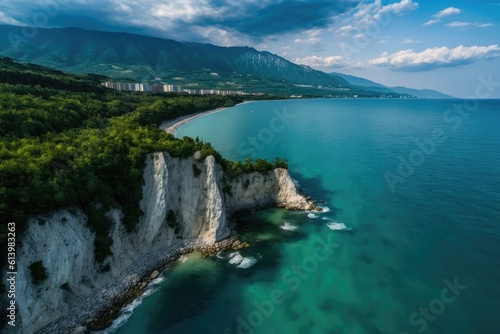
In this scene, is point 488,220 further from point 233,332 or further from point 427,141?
point 427,141

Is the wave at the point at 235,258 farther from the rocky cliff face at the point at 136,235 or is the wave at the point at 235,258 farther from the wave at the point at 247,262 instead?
the rocky cliff face at the point at 136,235

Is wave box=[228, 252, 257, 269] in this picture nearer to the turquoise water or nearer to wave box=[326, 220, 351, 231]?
the turquoise water

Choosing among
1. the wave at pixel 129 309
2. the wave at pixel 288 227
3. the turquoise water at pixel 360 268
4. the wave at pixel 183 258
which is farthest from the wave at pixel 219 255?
the wave at pixel 288 227

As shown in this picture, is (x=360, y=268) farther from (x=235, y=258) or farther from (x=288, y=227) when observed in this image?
(x=235, y=258)

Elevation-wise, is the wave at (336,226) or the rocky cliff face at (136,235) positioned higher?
the rocky cliff face at (136,235)

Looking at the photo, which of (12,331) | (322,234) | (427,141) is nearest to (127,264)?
(12,331)

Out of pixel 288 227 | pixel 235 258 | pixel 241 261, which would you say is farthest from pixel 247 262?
pixel 288 227
